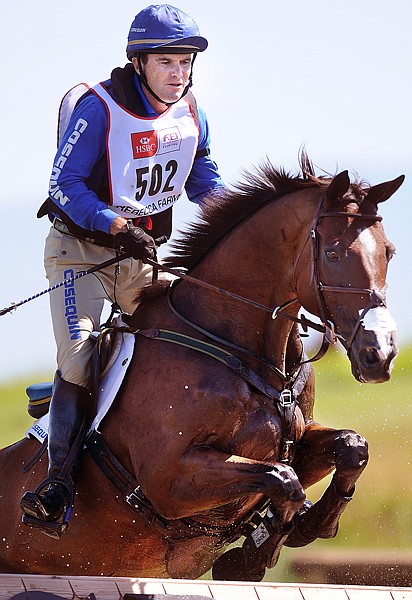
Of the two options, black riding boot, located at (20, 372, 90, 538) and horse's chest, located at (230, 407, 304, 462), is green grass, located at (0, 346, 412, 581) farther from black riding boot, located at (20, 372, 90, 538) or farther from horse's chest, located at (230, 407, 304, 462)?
horse's chest, located at (230, 407, 304, 462)

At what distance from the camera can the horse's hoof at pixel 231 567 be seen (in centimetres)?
570

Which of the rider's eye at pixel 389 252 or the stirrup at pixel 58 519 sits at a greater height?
the rider's eye at pixel 389 252

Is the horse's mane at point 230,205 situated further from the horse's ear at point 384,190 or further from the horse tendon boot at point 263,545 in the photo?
the horse tendon boot at point 263,545

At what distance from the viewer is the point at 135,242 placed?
5273mm

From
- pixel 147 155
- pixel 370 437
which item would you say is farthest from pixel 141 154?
pixel 370 437

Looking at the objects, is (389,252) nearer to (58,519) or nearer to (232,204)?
(232,204)

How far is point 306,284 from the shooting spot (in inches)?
193

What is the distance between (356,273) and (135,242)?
109 centimetres

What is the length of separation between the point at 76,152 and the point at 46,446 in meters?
1.47

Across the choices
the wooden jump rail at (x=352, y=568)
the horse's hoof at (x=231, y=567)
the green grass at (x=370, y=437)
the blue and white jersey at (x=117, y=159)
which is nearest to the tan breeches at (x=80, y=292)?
the blue and white jersey at (x=117, y=159)

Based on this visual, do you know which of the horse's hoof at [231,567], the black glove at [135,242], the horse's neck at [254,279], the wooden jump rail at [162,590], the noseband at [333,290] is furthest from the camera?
the horse's hoof at [231,567]

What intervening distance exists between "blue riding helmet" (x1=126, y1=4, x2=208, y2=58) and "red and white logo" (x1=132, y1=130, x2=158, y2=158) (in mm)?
391

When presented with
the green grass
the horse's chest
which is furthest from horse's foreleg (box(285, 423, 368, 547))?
the green grass

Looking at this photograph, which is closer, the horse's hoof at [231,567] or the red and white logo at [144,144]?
the red and white logo at [144,144]
